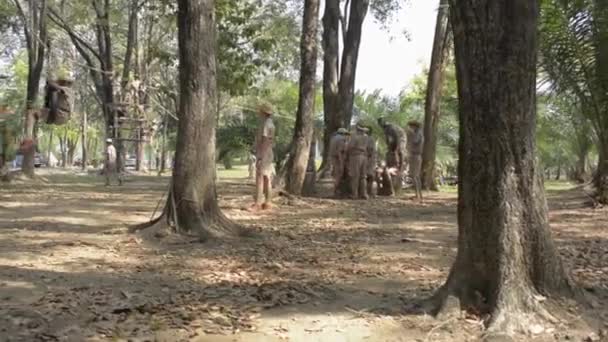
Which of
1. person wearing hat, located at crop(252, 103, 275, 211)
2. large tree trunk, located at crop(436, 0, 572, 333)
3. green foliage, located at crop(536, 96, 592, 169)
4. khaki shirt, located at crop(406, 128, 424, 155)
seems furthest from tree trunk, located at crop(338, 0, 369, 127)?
large tree trunk, located at crop(436, 0, 572, 333)

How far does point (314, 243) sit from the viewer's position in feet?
29.5

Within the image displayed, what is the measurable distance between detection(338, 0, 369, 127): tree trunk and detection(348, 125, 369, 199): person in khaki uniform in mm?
2211

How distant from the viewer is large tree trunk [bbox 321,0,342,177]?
17.8 m

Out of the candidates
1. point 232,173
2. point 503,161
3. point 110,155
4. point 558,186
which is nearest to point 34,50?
point 110,155

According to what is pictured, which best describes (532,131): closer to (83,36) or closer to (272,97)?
(83,36)

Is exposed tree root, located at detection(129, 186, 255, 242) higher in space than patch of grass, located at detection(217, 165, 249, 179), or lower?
lower

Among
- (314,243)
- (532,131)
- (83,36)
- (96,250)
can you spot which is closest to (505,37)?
(532,131)

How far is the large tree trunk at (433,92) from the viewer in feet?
61.2

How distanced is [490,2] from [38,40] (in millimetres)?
20800

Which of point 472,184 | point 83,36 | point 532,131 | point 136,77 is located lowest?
point 472,184

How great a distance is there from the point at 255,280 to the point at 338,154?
30.7 ft

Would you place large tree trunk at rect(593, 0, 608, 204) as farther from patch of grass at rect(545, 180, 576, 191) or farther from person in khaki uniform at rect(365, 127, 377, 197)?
patch of grass at rect(545, 180, 576, 191)

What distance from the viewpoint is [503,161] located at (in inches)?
195

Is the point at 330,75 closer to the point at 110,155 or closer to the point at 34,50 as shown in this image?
the point at 110,155
